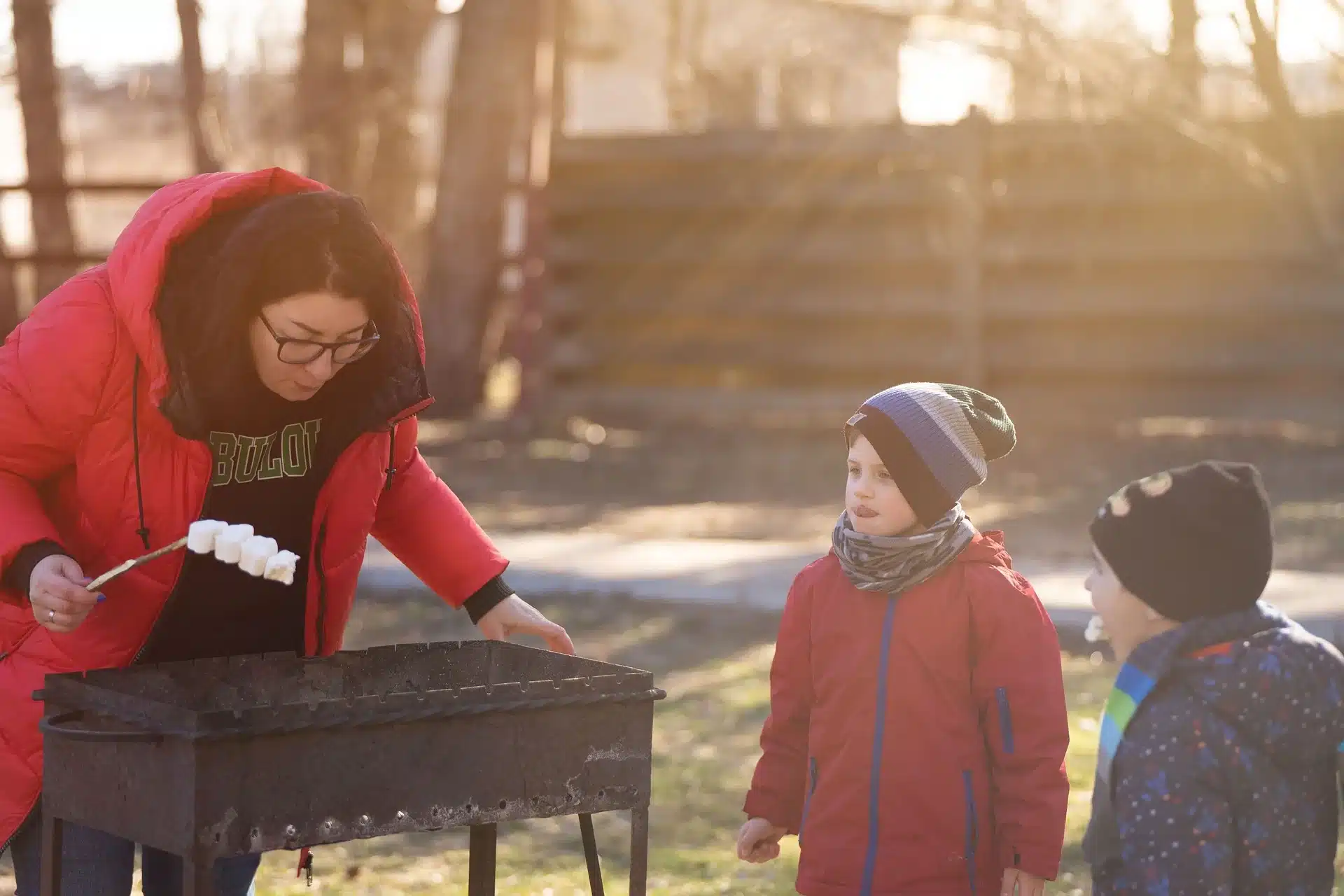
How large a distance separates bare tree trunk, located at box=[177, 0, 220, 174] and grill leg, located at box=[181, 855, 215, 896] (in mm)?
9600

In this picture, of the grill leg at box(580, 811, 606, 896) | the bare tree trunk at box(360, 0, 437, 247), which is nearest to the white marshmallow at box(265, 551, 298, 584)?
the grill leg at box(580, 811, 606, 896)

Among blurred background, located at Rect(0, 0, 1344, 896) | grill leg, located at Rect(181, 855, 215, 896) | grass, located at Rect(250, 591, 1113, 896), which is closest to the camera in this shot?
grill leg, located at Rect(181, 855, 215, 896)

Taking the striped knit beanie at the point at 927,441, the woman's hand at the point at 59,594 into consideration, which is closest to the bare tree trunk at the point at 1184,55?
the striped knit beanie at the point at 927,441

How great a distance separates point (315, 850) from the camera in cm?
512

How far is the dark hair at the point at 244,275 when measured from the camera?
3.16m

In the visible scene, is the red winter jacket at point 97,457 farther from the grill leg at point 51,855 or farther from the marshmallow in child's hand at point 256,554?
the marshmallow in child's hand at point 256,554

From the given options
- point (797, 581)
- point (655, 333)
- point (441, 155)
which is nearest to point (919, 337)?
point (655, 333)

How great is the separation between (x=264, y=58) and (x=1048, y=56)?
59.9ft

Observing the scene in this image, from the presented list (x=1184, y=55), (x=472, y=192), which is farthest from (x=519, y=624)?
(x=472, y=192)

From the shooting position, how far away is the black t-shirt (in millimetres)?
3295

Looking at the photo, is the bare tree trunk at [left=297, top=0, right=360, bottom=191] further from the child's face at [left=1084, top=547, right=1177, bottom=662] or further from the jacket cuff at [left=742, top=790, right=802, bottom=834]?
the child's face at [left=1084, top=547, right=1177, bottom=662]

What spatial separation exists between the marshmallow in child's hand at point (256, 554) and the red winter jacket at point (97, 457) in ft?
1.22

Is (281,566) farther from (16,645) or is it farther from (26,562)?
(16,645)

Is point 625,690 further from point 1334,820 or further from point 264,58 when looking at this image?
point 264,58
